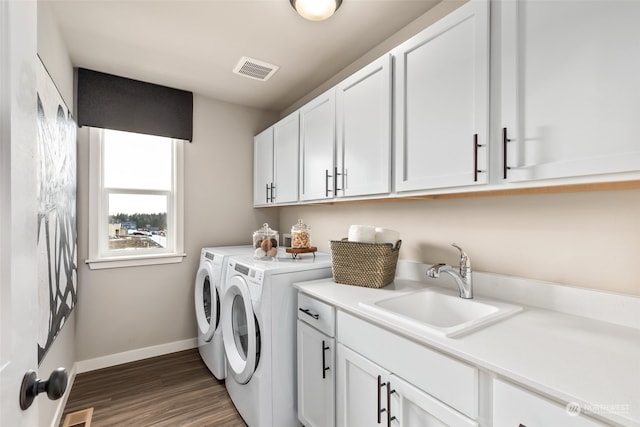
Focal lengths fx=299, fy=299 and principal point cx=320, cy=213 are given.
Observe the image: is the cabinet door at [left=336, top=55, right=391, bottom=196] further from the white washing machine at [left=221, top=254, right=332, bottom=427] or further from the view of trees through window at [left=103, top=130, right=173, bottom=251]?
the view of trees through window at [left=103, top=130, right=173, bottom=251]

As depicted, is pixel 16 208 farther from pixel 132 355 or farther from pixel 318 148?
pixel 132 355

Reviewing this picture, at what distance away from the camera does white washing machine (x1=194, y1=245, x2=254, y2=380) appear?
2352 millimetres

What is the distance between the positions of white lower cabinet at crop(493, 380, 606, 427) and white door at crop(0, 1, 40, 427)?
112 centimetres

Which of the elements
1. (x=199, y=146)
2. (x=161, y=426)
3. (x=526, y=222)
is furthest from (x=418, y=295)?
(x=199, y=146)

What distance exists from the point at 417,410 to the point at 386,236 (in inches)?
36.0

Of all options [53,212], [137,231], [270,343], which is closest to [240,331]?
[270,343]

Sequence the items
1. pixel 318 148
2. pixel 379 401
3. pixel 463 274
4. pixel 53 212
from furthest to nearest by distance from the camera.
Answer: pixel 318 148, pixel 53 212, pixel 463 274, pixel 379 401

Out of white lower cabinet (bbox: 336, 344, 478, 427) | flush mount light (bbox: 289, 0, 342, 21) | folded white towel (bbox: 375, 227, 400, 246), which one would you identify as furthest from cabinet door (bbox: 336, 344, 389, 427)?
flush mount light (bbox: 289, 0, 342, 21)

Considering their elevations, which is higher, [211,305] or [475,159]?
[475,159]

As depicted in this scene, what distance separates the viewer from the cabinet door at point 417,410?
0.96m

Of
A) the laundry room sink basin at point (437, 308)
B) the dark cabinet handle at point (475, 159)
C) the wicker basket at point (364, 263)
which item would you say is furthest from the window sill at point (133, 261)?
the dark cabinet handle at point (475, 159)

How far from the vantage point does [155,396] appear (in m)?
2.22

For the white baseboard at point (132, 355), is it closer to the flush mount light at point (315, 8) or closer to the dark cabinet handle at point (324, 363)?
the dark cabinet handle at point (324, 363)

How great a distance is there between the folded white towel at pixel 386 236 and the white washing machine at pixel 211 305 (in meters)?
1.20
